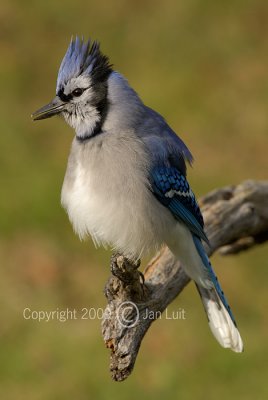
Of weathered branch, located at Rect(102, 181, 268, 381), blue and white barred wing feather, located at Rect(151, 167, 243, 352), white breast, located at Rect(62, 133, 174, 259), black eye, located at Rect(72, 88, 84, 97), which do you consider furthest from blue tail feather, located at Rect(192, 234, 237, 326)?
black eye, located at Rect(72, 88, 84, 97)

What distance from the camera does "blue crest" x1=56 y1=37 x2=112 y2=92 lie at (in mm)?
4434

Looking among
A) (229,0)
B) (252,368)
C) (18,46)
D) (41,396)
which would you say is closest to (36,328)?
(41,396)

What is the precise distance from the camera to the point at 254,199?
5.46m

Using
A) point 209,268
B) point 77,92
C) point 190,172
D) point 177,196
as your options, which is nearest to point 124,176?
point 177,196

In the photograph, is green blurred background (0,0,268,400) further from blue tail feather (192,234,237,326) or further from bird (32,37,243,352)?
bird (32,37,243,352)

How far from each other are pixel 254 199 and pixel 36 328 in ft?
6.83

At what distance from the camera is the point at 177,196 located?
14.9 ft

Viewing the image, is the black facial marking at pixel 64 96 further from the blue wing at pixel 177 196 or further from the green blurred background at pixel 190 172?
the green blurred background at pixel 190 172

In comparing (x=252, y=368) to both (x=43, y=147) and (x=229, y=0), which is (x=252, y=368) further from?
(x=229, y=0)

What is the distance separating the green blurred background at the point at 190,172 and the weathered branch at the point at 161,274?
104 cm

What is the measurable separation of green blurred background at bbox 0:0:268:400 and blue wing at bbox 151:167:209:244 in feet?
5.91

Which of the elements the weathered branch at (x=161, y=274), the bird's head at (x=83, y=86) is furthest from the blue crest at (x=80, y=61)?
the weathered branch at (x=161, y=274)

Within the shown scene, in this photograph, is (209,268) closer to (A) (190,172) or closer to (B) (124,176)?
(B) (124,176)

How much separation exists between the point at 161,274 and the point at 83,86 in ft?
3.37
